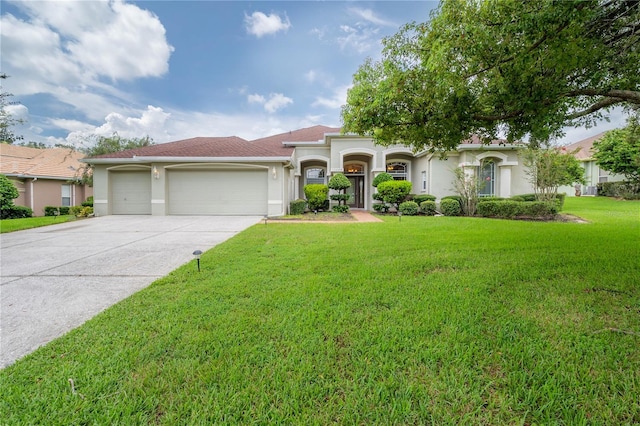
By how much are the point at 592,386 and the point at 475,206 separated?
13043mm

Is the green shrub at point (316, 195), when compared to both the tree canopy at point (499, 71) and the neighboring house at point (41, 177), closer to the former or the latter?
the tree canopy at point (499, 71)

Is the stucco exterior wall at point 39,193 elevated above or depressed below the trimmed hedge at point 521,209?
above

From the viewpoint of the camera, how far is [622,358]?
222 cm

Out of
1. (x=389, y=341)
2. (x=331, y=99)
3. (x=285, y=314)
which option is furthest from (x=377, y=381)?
(x=331, y=99)

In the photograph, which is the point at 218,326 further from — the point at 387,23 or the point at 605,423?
the point at 387,23

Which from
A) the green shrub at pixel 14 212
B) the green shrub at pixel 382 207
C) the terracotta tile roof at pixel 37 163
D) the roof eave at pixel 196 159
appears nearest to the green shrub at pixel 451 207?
the green shrub at pixel 382 207

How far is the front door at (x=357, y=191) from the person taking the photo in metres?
18.5

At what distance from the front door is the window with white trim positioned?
19.5 meters

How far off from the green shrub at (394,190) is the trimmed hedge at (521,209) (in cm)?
379

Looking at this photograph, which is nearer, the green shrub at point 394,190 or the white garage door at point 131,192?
the white garage door at point 131,192

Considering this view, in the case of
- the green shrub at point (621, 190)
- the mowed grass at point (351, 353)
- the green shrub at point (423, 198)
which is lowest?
the mowed grass at point (351, 353)

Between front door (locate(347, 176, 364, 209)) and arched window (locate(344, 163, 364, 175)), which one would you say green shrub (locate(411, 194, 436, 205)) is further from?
arched window (locate(344, 163, 364, 175))

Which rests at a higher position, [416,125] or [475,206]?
[416,125]

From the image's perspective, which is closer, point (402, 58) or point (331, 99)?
point (402, 58)
